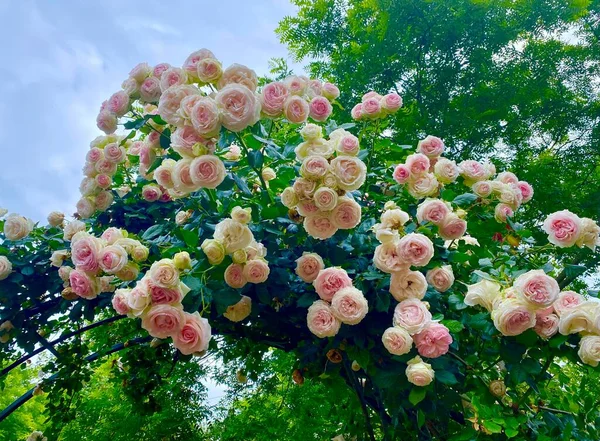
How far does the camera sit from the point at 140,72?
1.59m

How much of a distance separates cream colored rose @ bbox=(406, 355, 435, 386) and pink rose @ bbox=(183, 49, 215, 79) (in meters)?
0.94

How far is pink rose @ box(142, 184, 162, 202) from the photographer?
2.02m

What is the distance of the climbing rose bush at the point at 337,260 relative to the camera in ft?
3.81

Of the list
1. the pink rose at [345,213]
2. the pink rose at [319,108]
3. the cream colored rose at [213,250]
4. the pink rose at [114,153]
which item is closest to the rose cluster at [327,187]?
the pink rose at [345,213]

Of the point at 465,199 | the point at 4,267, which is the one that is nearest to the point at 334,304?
the point at 465,199

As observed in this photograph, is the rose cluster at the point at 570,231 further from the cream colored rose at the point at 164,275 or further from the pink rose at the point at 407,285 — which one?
the cream colored rose at the point at 164,275

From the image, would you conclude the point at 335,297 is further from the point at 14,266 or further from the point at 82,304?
the point at 14,266

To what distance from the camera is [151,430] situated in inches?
133

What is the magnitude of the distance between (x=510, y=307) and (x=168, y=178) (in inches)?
36.8

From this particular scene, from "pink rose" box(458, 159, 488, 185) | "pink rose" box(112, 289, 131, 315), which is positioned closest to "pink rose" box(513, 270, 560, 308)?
"pink rose" box(458, 159, 488, 185)

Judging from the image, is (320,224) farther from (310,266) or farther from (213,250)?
(213,250)

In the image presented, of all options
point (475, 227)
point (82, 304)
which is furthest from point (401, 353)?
point (82, 304)

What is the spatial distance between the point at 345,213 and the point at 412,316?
11.9 inches

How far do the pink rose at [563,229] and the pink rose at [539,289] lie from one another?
301 millimetres
